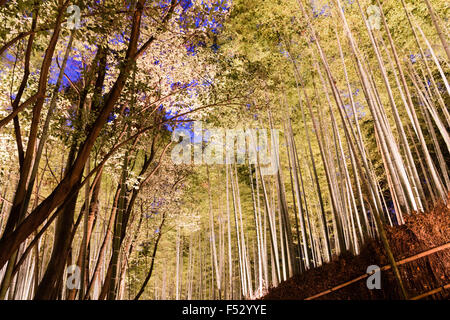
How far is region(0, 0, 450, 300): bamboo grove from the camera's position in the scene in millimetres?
2248

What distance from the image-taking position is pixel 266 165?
26.3 ft

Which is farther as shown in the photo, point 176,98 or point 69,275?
point 176,98

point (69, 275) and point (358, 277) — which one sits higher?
point (69, 275)

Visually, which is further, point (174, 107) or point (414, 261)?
point (174, 107)

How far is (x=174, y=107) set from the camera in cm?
468

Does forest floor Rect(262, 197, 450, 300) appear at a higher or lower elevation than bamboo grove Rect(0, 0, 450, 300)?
lower

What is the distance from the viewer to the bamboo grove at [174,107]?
2.25 meters

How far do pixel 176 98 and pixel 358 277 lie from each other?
3.72m

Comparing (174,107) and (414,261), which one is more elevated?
(174,107)
